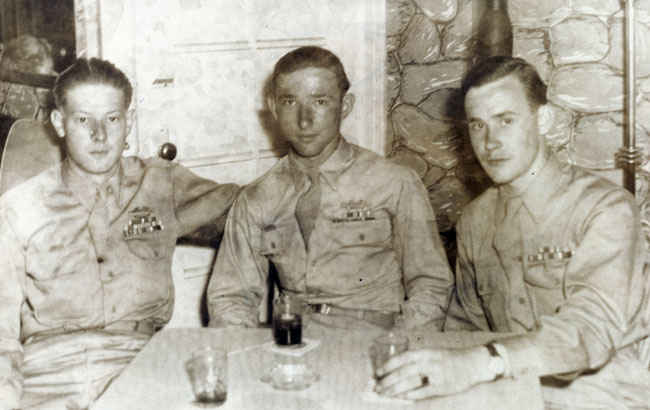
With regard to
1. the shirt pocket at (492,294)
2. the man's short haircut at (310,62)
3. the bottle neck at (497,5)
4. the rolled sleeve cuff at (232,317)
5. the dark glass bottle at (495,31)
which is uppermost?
the bottle neck at (497,5)

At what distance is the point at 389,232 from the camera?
2254 millimetres

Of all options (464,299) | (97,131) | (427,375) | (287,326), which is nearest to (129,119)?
(97,131)

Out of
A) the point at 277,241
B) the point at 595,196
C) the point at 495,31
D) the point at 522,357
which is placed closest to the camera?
the point at 522,357

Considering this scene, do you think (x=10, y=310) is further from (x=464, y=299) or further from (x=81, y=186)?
(x=464, y=299)

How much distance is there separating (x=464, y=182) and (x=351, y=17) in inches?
27.9

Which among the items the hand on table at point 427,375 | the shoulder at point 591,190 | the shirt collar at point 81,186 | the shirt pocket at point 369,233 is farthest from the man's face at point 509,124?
the shirt collar at point 81,186

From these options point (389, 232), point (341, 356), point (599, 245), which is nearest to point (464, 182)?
point (389, 232)

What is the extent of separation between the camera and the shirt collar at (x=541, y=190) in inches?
76.3

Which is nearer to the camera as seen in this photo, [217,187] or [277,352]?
[277,352]

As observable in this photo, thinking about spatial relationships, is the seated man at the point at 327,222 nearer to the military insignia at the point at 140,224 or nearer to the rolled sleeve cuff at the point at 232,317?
the rolled sleeve cuff at the point at 232,317

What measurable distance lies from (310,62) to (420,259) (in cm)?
68

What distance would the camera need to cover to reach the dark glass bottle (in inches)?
96.7

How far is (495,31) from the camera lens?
2.49 m

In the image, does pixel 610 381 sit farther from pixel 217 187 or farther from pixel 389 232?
pixel 217 187
